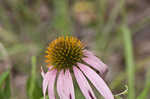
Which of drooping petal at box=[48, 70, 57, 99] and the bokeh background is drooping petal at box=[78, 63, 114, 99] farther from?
the bokeh background

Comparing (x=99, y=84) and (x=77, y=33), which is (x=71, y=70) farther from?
(x=77, y=33)

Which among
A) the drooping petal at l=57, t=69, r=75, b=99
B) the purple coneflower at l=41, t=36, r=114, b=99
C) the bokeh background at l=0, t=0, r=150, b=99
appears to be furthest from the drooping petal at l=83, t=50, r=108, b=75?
the bokeh background at l=0, t=0, r=150, b=99

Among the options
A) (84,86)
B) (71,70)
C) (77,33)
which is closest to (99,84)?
(84,86)

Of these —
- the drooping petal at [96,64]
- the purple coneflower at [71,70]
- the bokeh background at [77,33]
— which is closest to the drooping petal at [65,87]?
the purple coneflower at [71,70]

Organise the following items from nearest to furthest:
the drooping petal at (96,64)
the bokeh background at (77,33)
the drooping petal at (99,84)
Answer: the drooping petal at (99,84) → the drooping petal at (96,64) → the bokeh background at (77,33)

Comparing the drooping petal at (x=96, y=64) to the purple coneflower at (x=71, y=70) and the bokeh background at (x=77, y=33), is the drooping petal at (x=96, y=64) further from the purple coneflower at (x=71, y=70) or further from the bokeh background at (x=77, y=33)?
the bokeh background at (x=77, y=33)

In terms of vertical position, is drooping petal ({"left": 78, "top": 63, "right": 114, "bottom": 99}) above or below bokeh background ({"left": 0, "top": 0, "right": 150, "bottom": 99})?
below
